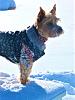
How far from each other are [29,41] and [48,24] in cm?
21

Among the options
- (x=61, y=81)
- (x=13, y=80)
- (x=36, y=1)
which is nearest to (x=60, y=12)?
(x=36, y=1)

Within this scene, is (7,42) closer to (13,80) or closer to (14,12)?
(13,80)

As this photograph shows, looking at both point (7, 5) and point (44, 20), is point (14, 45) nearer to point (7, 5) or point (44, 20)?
point (44, 20)

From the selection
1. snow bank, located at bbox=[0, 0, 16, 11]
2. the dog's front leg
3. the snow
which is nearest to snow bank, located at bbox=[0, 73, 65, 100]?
the snow

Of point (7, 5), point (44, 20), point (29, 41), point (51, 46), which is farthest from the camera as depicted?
point (7, 5)

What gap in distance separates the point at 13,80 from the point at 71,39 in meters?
0.86

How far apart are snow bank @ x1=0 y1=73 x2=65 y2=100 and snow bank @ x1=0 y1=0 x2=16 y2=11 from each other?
909 millimetres

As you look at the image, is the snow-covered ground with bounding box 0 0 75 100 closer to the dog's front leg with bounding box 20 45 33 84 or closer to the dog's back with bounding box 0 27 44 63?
the dog's back with bounding box 0 27 44 63

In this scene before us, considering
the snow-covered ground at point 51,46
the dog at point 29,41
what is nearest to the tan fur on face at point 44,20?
the dog at point 29,41

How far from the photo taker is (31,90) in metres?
3.23

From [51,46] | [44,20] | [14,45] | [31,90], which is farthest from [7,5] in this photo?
[31,90]

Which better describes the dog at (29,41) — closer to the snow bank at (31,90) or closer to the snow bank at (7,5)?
the snow bank at (31,90)

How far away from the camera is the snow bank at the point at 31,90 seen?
312 centimetres

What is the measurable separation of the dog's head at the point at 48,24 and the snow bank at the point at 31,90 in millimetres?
431
